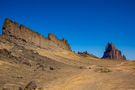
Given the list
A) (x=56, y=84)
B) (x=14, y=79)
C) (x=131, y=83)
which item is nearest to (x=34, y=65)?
(x=14, y=79)

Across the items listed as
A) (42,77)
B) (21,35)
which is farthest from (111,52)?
(42,77)

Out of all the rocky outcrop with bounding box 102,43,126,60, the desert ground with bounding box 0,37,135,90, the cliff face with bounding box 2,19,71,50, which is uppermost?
the rocky outcrop with bounding box 102,43,126,60

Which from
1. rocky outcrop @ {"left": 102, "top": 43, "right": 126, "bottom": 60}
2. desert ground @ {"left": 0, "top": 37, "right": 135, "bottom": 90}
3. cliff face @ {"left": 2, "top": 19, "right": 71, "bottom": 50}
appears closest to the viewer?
desert ground @ {"left": 0, "top": 37, "right": 135, "bottom": 90}

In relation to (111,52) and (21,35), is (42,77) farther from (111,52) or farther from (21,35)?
(111,52)

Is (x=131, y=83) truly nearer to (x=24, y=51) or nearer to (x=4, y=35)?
(x=24, y=51)

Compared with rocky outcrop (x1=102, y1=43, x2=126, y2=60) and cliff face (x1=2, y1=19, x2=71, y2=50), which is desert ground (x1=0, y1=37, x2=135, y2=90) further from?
rocky outcrop (x1=102, y1=43, x2=126, y2=60)

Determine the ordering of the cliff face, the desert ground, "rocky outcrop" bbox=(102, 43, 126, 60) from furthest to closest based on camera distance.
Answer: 1. "rocky outcrop" bbox=(102, 43, 126, 60)
2. the cliff face
3. the desert ground

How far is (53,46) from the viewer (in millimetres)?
76375

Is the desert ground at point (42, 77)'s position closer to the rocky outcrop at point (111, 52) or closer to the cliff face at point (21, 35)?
the cliff face at point (21, 35)

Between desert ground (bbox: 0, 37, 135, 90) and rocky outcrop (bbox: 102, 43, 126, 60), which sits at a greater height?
rocky outcrop (bbox: 102, 43, 126, 60)

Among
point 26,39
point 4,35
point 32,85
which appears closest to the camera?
point 32,85

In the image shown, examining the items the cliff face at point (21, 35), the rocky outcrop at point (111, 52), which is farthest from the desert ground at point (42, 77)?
the rocky outcrop at point (111, 52)

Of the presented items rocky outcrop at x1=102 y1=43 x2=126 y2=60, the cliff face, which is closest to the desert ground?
the cliff face

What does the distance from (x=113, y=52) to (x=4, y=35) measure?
87.4m
